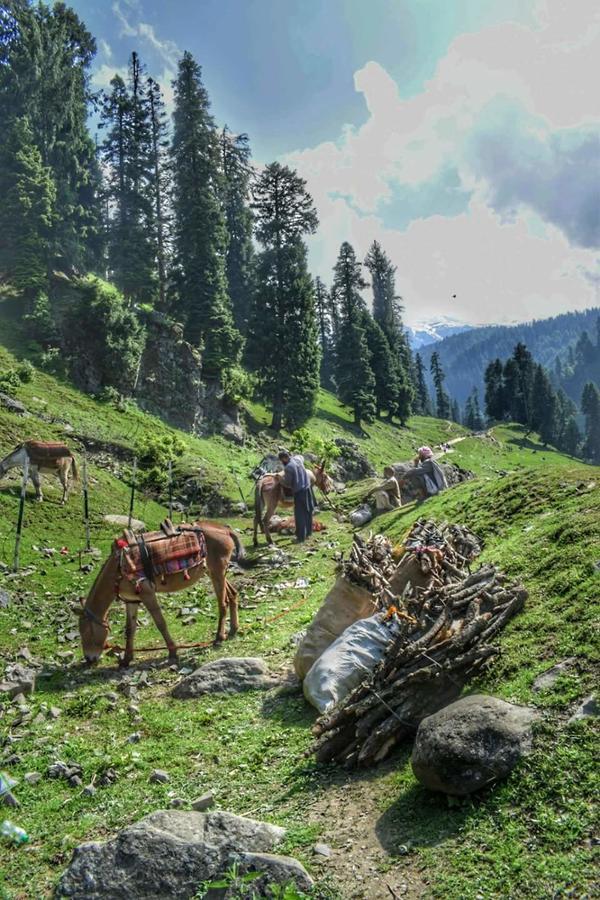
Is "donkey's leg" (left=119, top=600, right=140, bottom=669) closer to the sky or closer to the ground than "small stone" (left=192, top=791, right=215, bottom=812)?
closer to the sky

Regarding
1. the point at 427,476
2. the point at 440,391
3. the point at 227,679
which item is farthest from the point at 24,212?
the point at 440,391

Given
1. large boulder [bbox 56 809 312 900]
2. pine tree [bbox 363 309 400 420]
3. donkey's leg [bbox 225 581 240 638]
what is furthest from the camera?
pine tree [bbox 363 309 400 420]

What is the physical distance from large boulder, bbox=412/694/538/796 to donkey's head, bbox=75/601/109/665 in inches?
279

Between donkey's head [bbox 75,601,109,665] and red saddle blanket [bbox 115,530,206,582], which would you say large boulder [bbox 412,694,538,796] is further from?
donkey's head [bbox 75,601,109,665]

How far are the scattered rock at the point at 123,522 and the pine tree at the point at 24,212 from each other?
2712 centimetres

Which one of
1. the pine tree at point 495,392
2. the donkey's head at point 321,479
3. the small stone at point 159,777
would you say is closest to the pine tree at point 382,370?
the pine tree at point 495,392

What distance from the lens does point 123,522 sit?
20.8 metres

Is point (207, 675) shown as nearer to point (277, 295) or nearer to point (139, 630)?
point (139, 630)

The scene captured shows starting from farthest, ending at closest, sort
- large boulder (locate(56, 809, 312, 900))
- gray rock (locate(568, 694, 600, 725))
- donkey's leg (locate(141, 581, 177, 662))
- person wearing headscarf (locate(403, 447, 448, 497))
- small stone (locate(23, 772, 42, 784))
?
1. person wearing headscarf (locate(403, 447, 448, 497))
2. donkey's leg (locate(141, 581, 177, 662))
3. small stone (locate(23, 772, 42, 784))
4. gray rock (locate(568, 694, 600, 725))
5. large boulder (locate(56, 809, 312, 900))

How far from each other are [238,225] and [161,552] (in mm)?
67465

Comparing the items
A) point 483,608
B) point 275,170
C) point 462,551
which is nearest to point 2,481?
point 462,551

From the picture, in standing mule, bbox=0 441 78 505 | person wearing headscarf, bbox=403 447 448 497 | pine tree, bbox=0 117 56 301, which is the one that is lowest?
person wearing headscarf, bbox=403 447 448 497

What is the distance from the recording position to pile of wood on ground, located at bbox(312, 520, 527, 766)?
688 cm

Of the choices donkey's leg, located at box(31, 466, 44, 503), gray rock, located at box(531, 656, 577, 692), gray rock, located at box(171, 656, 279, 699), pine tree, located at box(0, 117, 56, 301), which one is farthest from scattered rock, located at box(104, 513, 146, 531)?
pine tree, located at box(0, 117, 56, 301)
